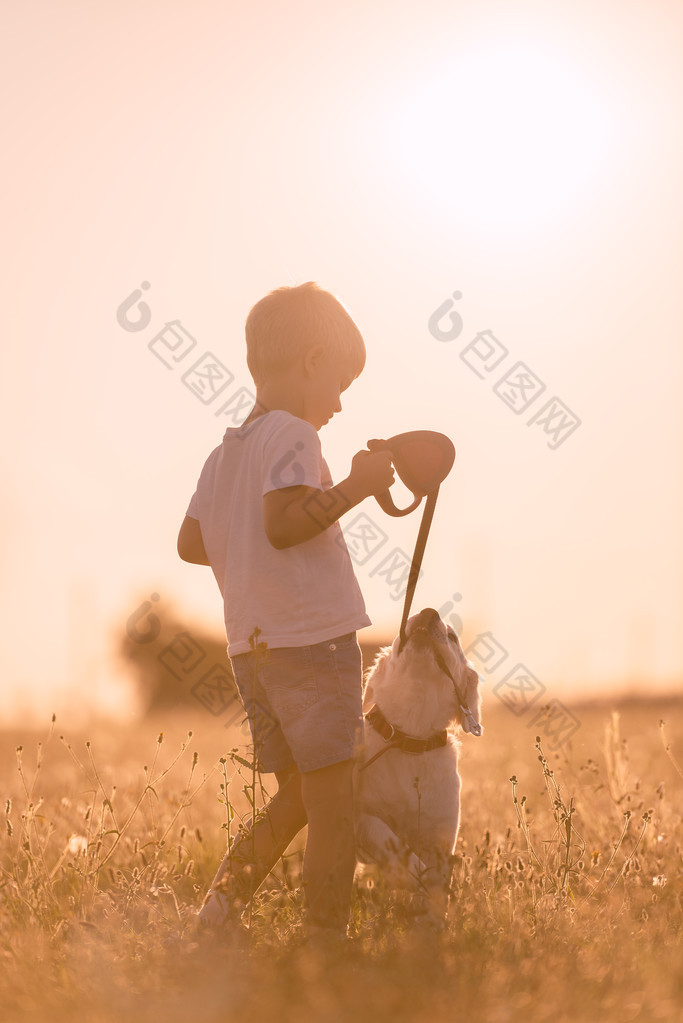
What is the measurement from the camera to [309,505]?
11.5 feet

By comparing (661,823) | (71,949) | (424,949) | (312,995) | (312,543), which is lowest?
(661,823)

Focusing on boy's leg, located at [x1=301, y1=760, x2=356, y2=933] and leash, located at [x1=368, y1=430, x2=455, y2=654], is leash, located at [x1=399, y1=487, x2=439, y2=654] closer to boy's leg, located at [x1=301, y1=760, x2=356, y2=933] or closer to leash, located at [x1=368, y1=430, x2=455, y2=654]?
leash, located at [x1=368, y1=430, x2=455, y2=654]

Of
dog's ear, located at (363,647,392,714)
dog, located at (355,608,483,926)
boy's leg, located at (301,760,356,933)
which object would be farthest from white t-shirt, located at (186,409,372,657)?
dog's ear, located at (363,647,392,714)

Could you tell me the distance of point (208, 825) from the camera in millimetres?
5520

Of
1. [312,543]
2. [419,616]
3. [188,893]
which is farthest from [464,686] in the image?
[188,893]

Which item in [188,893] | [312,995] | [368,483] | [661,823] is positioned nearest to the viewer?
[312,995]

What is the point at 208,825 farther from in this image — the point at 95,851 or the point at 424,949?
the point at 424,949

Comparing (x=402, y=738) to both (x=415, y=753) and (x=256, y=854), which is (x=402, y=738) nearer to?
(x=415, y=753)

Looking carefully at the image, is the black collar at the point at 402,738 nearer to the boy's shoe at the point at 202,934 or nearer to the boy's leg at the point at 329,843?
the boy's leg at the point at 329,843

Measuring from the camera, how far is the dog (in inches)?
153

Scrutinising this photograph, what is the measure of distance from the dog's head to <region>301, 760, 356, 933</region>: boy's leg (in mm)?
587

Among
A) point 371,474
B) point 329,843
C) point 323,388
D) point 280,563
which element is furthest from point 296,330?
point 329,843

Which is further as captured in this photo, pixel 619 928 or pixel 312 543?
pixel 312 543

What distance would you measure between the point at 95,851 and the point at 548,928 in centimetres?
161
